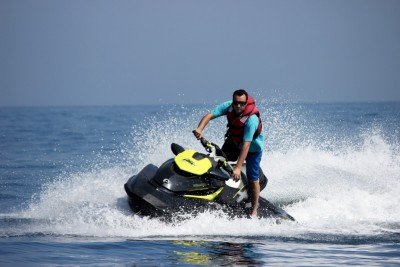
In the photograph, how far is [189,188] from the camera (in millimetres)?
8242

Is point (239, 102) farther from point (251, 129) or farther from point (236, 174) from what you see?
point (236, 174)

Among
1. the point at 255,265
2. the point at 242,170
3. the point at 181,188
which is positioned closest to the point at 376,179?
the point at 242,170

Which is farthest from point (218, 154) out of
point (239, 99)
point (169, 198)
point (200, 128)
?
point (169, 198)

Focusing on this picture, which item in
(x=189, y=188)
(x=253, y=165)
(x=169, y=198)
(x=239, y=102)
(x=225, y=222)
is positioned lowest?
Answer: (x=225, y=222)

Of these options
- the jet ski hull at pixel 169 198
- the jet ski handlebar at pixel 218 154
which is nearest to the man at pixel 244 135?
the jet ski handlebar at pixel 218 154

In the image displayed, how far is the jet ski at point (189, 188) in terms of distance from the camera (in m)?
8.11

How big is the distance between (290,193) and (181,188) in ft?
12.3

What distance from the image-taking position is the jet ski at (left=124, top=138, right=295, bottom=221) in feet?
26.6

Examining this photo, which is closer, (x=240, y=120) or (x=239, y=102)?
(x=239, y=102)

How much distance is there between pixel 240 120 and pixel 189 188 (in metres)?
1.01

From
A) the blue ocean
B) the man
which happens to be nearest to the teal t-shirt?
the man

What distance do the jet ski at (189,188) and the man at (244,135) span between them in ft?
0.49

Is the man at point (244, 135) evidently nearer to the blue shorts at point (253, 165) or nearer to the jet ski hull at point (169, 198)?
the blue shorts at point (253, 165)

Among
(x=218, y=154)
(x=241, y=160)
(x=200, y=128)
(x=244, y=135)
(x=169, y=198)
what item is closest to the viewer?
(x=169, y=198)
